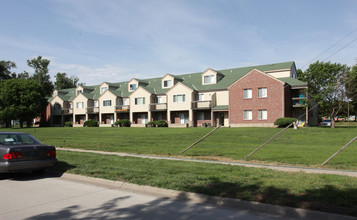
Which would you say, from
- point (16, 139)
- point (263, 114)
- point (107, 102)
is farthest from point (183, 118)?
point (16, 139)

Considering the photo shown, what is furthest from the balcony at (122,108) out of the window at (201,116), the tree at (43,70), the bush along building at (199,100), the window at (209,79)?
the tree at (43,70)

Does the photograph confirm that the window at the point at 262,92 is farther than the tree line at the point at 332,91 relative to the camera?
Yes

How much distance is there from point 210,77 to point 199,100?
408cm

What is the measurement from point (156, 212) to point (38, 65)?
87814 mm

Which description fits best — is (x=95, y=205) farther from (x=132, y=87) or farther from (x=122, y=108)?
(x=132, y=87)

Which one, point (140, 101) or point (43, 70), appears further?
point (43, 70)

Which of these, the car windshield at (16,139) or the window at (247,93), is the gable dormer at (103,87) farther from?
the car windshield at (16,139)

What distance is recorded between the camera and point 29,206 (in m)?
6.35

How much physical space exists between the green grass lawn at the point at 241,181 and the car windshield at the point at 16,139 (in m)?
1.33

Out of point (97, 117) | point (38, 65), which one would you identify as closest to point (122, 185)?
point (97, 117)

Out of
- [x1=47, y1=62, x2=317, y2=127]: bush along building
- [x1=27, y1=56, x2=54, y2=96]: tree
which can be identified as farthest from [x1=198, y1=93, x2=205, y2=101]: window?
[x1=27, y1=56, x2=54, y2=96]: tree

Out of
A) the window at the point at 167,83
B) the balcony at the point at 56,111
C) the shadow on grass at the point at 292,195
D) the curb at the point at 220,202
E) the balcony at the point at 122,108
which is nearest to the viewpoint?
the curb at the point at 220,202

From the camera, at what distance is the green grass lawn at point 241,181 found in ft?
19.6

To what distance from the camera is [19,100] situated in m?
56.2
